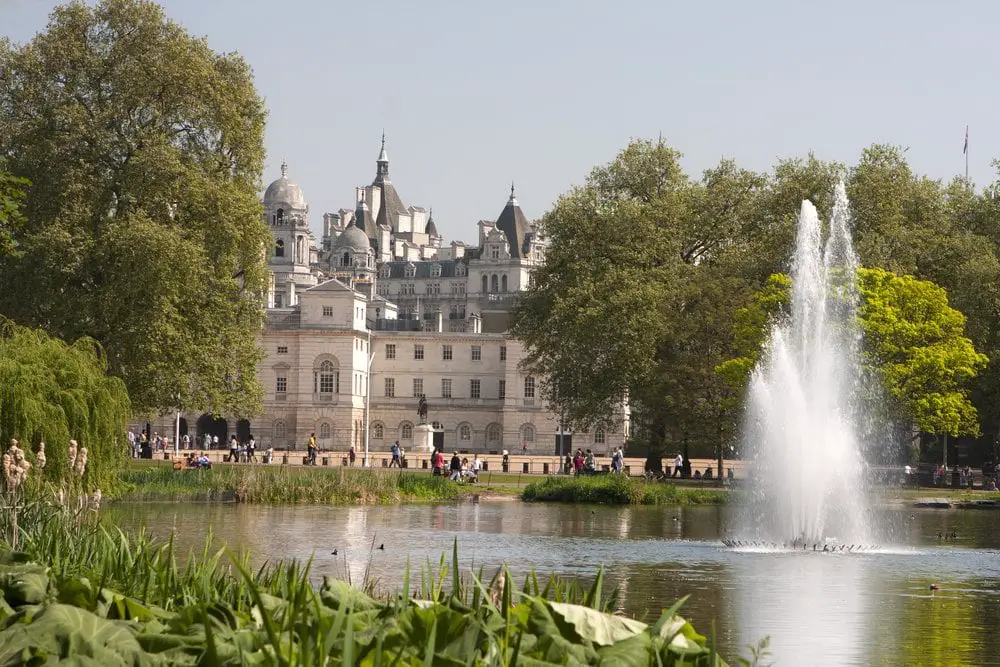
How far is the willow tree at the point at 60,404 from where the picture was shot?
26641 millimetres

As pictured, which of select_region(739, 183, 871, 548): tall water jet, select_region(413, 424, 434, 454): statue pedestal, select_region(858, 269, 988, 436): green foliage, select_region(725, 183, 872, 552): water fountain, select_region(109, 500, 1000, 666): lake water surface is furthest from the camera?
select_region(413, 424, 434, 454): statue pedestal

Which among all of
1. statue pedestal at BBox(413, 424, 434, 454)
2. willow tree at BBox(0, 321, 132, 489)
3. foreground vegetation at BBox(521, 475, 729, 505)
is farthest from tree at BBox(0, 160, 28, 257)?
statue pedestal at BBox(413, 424, 434, 454)

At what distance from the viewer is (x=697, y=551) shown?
2712 cm

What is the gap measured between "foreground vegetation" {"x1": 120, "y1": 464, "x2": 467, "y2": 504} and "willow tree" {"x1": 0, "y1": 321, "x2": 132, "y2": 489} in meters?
6.39

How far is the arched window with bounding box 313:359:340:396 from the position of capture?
120 meters

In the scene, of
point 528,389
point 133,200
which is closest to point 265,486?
point 133,200

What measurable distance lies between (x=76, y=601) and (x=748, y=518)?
25852 mm

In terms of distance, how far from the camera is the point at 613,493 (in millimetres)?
43531

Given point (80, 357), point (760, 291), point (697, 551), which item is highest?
point (760, 291)

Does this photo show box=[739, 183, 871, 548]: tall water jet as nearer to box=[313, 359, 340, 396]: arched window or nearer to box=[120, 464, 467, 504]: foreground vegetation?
box=[120, 464, 467, 504]: foreground vegetation

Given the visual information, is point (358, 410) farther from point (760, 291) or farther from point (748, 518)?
point (748, 518)

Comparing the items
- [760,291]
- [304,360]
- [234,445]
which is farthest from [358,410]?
[760,291]

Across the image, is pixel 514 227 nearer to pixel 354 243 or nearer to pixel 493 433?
pixel 354 243

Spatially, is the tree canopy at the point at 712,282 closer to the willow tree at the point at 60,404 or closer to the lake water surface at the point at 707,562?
the lake water surface at the point at 707,562
